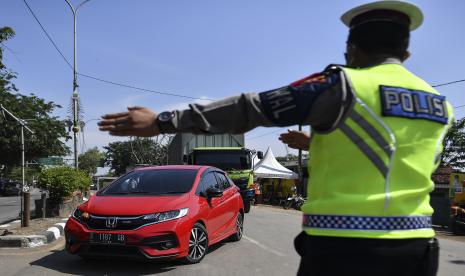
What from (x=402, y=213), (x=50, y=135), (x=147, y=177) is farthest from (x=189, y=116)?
(x=50, y=135)

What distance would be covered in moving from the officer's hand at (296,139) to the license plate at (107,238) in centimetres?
437

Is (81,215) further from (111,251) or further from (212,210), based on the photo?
(212,210)

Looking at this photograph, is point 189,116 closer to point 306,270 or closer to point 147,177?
point 306,270

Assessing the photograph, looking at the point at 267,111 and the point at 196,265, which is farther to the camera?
the point at 196,265

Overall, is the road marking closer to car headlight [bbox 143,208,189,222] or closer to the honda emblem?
the honda emblem

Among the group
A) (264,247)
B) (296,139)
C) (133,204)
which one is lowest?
(264,247)

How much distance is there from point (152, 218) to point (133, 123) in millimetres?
4957

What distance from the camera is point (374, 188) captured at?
186 cm

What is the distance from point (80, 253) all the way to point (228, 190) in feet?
10.0

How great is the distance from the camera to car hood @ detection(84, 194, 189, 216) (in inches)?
269

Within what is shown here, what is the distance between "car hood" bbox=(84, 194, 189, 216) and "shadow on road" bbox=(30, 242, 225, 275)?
744 mm

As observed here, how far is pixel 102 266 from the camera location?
6969 mm

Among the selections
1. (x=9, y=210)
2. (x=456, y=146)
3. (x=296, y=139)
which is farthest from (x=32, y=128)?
(x=296, y=139)

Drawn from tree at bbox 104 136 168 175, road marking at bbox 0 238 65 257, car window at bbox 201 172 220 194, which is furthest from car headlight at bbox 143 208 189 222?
tree at bbox 104 136 168 175
